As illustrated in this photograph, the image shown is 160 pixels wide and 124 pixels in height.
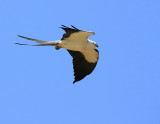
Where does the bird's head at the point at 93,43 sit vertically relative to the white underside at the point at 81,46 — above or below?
above

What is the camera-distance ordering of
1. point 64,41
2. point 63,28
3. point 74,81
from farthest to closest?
point 74,81, point 64,41, point 63,28

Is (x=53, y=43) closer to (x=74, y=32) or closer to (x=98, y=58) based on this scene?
(x=74, y=32)

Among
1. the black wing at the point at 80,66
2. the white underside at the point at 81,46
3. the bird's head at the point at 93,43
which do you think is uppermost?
the bird's head at the point at 93,43

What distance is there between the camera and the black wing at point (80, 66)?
38.4 ft

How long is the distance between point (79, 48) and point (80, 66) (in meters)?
0.99

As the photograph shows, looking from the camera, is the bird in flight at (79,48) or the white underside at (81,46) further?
the white underside at (81,46)

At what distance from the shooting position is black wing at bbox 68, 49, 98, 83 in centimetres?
1170

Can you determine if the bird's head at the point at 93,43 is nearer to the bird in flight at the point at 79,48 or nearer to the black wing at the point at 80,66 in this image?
the bird in flight at the point at 79,48

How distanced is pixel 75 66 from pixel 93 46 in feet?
2.93

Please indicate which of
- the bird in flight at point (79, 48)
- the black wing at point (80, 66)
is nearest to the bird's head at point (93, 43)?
the bird in flight at point (79, 48)

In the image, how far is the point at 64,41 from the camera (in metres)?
10.7

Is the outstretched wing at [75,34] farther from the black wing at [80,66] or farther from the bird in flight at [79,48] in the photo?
the black wing at [80,66]

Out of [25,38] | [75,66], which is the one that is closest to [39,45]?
[25,38]

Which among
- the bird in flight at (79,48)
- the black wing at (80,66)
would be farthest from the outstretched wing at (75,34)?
the black wing at (80,66)
